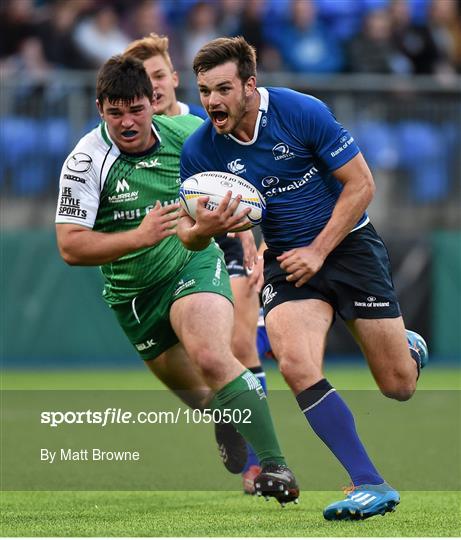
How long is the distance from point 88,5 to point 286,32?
2.51 metres

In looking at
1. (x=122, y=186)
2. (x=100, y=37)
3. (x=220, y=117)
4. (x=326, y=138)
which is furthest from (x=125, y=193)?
(x=100, y=37)

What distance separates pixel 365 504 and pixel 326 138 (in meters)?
1.81

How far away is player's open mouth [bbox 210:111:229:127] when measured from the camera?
20.1 feet

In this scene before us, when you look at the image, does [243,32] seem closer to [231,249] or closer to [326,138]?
[231,249]

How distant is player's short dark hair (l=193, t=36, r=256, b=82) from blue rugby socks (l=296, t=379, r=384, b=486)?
5.28 feet

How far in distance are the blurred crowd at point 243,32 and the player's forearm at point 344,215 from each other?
9285mm

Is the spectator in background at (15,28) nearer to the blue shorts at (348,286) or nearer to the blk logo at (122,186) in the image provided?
the blk logo at (122,186)

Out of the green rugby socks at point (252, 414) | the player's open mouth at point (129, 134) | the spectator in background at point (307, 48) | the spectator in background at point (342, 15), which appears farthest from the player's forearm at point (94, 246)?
the spectator in background at point (342, 15)

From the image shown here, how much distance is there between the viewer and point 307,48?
15609 millimetres

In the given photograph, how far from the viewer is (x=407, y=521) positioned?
581cm

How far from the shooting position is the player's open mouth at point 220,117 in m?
6.13

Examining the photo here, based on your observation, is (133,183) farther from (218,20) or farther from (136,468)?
(218,20)

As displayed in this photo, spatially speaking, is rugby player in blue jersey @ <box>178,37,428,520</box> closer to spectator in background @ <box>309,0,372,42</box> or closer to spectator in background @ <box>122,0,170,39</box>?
spectator in background @ <box>122,0,170,39</box>

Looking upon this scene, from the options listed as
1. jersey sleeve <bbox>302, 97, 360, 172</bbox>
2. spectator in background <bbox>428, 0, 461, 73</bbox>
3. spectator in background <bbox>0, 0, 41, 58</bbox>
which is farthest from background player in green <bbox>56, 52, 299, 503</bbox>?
spectator in background <bbox>428, 0, 461, 73</bbox>
